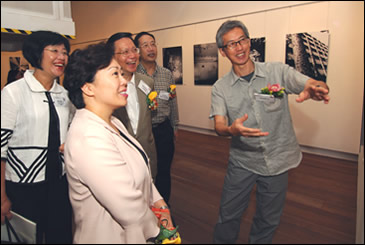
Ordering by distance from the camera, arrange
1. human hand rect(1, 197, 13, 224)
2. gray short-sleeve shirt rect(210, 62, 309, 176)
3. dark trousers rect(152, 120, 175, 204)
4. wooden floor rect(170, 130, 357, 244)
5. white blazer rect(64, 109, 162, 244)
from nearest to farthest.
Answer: human hand rect(1, 197, 13, 224)
white blazer rect(64, 109, 162, 244)
gray short-sleeve shirt rect(210, 62, 309, 176)
dark trousers rect(152, 120, 175, 204)
wooden floor rect(170, 130, 357, 244)

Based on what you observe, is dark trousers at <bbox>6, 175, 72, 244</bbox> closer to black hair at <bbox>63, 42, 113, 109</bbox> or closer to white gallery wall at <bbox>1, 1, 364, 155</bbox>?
black hair at <bbox>63, 42, 113, 109</bbox>

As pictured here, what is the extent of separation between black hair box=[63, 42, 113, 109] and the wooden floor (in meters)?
1.24

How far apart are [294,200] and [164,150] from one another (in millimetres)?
1279

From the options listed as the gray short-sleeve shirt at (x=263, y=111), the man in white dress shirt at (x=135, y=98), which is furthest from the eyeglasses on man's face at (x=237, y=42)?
the man in white dress shirt at (x=135, y=98)

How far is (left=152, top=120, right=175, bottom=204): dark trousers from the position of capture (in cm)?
141

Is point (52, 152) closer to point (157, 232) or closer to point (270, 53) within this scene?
point (157, 232)

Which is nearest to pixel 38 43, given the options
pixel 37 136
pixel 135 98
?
pixel 37 136

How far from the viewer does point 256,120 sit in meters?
1.19

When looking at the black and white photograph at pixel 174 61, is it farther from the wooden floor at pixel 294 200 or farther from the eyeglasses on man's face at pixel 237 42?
the wooden floor at pixel 294 200

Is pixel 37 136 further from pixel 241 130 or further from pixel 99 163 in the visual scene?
pixel 241 130

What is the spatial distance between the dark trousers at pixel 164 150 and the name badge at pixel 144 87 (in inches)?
17.9

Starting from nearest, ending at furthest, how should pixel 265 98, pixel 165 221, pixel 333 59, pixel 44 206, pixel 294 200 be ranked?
1. pixel 44 206
2. pixel 165 221
3. pixel 265 98
4. pixel 294 200
5. pixel 333 59

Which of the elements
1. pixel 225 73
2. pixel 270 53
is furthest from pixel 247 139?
pixel 270 53

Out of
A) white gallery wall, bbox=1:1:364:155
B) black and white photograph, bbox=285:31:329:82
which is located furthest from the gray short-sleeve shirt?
black and white photograph, bbox=285:31:329:82
